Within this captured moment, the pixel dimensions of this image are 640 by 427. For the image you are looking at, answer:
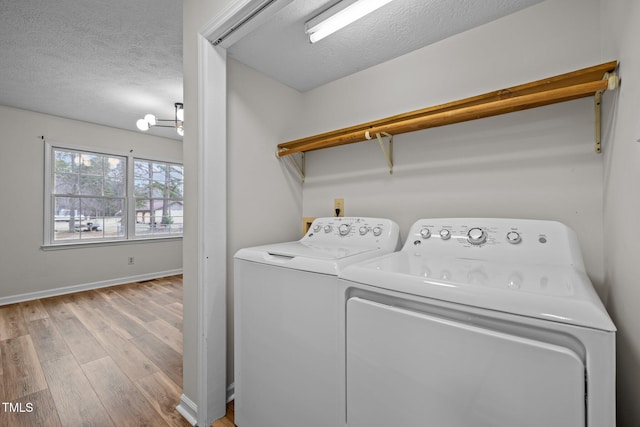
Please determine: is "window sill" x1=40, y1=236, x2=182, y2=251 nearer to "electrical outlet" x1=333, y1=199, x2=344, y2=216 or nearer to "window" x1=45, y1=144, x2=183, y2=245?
"window" x1=45, y1=144, x2=183, y2=245

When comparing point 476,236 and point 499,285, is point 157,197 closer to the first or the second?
point 476,236

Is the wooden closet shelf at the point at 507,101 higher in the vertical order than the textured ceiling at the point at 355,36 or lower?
lower

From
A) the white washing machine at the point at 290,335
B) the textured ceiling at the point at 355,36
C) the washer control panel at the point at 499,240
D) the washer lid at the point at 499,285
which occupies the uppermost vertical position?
the textured ceiling at the point at 355,36

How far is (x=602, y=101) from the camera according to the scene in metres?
1.09

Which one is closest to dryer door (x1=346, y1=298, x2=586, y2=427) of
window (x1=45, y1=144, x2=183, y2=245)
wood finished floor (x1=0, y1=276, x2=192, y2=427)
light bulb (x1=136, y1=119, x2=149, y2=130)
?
wood finished floor (x1=0, y1=276, x2=192, y2=427)

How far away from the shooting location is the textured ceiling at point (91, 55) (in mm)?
1706

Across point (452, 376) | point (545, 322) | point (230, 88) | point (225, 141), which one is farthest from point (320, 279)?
point (230, 88)

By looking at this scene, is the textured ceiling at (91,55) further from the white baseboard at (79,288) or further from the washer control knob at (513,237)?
the white baseboard at (79,288)

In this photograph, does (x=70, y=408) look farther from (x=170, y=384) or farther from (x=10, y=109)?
(x=10, y=109)

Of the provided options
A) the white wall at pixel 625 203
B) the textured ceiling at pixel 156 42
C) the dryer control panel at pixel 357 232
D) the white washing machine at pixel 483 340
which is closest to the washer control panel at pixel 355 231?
the dryer control panel at pixel 357 232

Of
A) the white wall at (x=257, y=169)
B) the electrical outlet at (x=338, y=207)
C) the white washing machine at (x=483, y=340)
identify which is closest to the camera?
the white washing machine at (x=483, y=340)

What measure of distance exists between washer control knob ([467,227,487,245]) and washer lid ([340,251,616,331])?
11cm

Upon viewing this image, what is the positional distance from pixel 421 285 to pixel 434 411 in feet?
1.13

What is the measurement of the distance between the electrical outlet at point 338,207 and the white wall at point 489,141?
0.06 m
